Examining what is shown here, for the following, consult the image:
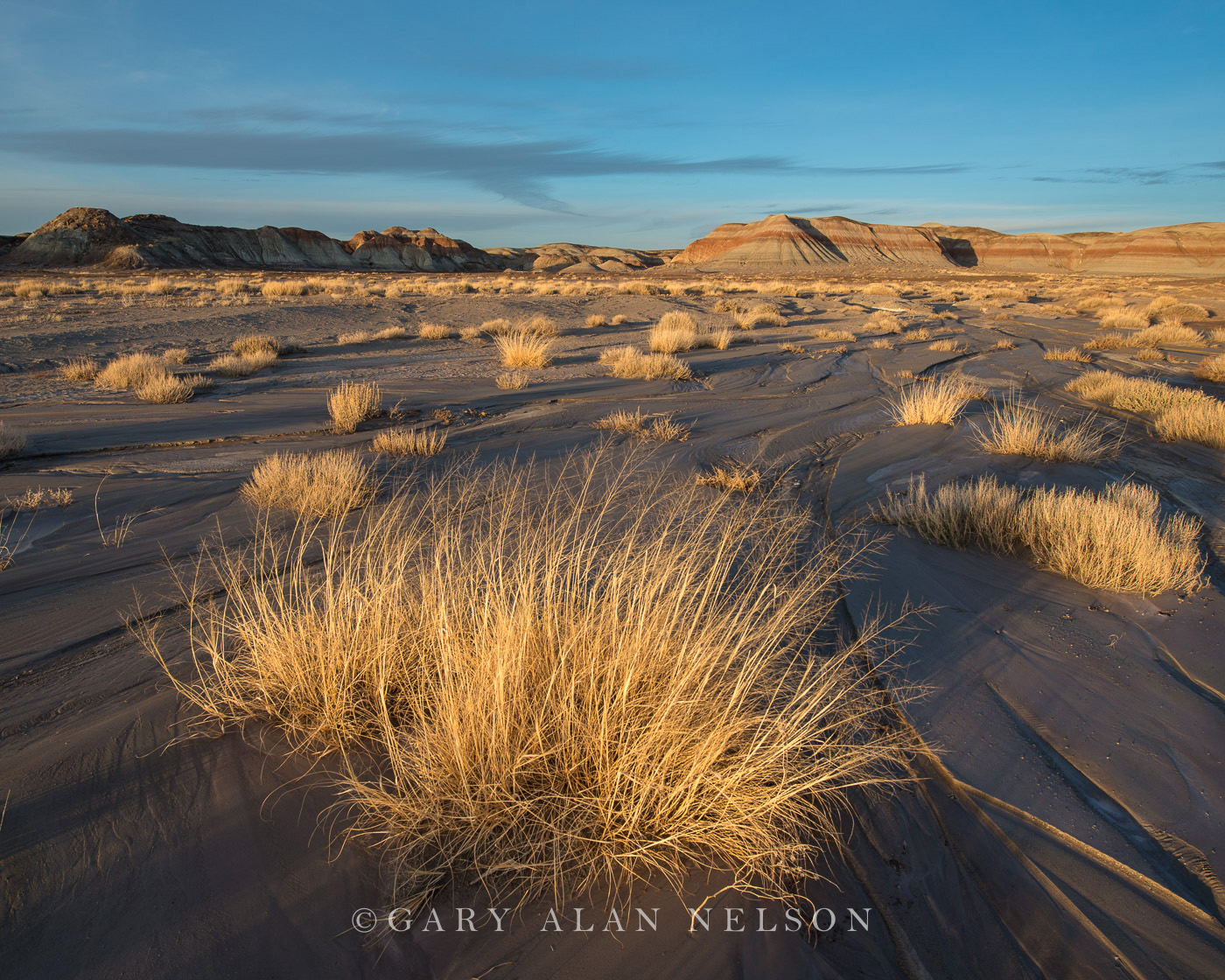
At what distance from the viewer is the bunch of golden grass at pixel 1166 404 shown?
747 cm

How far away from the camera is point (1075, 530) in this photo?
4281 millimetres

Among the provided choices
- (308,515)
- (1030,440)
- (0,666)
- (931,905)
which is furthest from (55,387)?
(1030,440)

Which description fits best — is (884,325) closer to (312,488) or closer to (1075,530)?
(1075,530)

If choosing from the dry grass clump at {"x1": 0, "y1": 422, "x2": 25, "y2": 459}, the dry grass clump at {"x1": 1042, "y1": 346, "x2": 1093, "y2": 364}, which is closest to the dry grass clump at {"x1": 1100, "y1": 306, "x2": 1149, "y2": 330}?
the dry grass clump at {"x1": 1042, "y1": 346, "x2": 1093, "y2": 364}

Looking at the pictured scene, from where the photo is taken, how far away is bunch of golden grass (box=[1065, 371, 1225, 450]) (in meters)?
7.47

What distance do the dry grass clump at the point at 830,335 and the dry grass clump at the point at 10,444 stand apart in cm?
1547

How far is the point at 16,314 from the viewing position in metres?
16.6

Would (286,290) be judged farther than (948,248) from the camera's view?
No

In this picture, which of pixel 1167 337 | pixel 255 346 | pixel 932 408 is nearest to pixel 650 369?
pixel 932 408

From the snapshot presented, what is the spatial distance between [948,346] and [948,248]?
10156cm

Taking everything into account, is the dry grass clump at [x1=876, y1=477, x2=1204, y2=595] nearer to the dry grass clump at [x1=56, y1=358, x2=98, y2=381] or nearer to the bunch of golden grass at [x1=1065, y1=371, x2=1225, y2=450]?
the bunch of golden grass at [x1=1065, y1=371, x2=1225, y2=450]

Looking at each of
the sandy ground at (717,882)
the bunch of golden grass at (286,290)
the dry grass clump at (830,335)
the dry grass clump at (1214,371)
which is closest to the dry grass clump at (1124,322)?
the dry grass clump at (1214,371)

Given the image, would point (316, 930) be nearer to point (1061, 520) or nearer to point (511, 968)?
point (511, 968)

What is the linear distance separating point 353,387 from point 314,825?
6.52 metres
